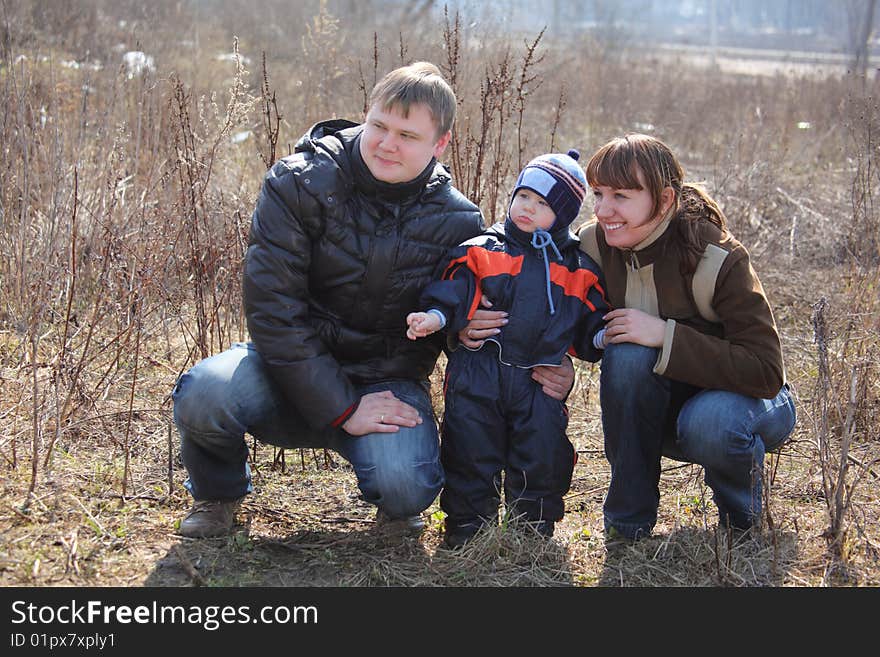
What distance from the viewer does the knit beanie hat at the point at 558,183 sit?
278 cm

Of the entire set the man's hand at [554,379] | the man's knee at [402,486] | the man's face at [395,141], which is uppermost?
the man's face at [395,141]

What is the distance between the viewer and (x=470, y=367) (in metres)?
2.82

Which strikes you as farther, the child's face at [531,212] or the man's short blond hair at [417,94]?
the child's face at [531,212]

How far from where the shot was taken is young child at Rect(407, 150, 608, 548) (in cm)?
280

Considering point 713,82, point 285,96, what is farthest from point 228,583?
point 713,82

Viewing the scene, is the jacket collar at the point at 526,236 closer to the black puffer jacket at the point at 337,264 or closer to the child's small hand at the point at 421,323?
the black puffer jacket at the point at 337,264

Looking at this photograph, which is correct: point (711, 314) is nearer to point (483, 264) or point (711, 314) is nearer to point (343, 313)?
point (483, 264)

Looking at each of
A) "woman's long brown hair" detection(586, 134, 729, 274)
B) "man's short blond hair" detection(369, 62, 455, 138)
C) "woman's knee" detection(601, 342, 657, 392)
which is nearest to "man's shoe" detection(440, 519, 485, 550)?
"woman's knee" detection(601, 342, 657, 392)

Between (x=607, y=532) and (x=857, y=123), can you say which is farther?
(x=857, y=123)

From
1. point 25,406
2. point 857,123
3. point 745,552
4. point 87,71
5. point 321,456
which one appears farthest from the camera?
point 87,71

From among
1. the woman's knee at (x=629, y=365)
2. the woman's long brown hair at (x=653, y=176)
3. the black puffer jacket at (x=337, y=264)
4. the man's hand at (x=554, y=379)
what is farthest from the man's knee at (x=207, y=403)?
the woman's long brown hair at (x=653, y=176)

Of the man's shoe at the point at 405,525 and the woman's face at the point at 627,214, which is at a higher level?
the woman's face at the point at 627,214

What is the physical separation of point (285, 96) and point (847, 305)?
5166mm

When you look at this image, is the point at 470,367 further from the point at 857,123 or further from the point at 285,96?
the point at 285,96
